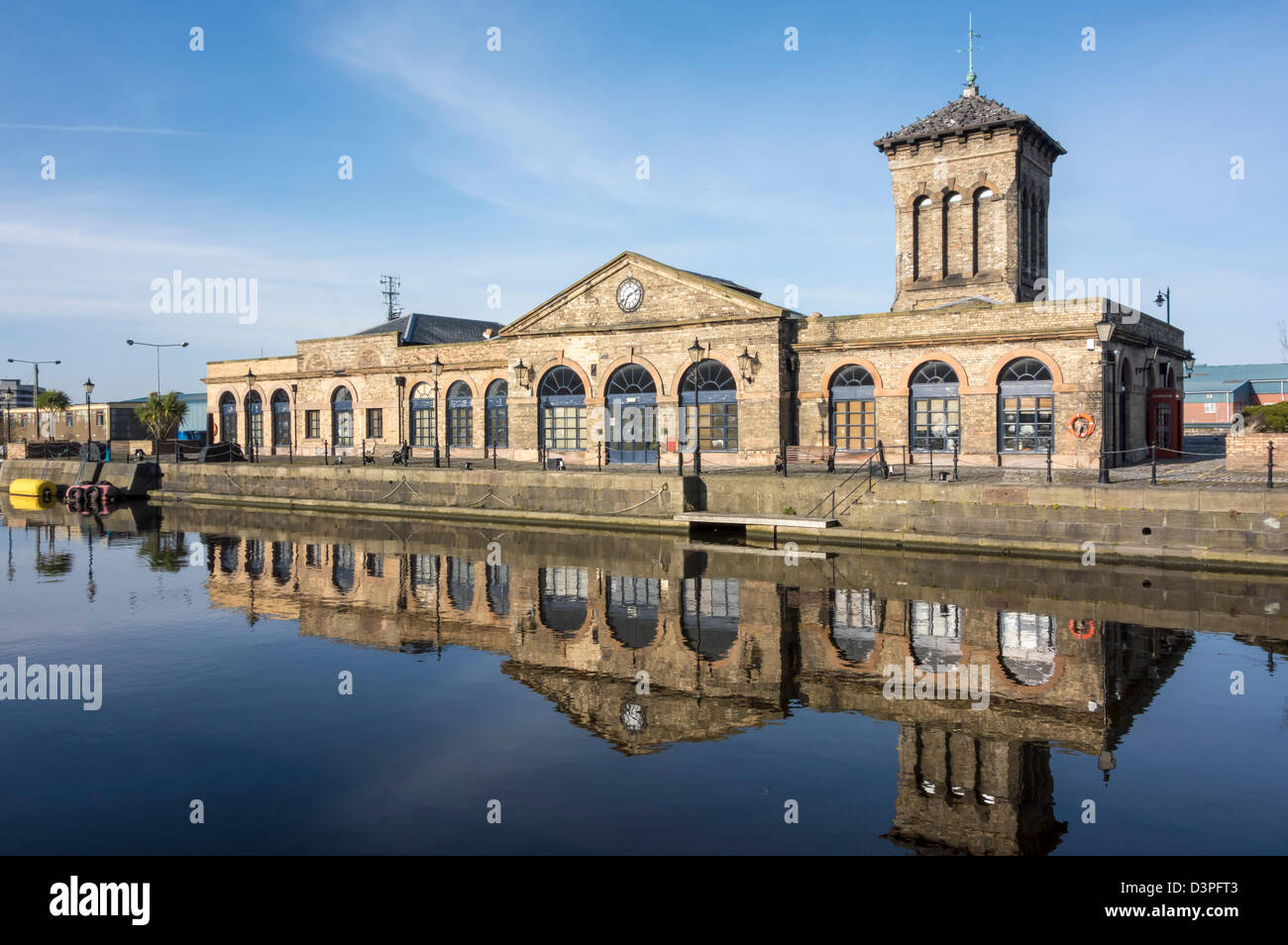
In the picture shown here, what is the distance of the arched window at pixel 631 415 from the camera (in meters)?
32.6

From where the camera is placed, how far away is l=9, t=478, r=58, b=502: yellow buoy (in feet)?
145

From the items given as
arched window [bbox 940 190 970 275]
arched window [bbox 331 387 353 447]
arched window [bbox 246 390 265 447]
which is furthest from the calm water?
arched window [bbox 246 390 265 447]

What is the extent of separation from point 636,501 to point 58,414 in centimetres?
5749

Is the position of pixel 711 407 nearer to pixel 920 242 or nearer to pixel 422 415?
pixel 920 242

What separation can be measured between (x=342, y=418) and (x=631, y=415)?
56.5 ft

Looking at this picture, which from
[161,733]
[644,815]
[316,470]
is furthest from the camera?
[316,470]

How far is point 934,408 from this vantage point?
93.6ft

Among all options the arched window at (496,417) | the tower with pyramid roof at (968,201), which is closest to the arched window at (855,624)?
the tower with pyramid roof at (968,201)

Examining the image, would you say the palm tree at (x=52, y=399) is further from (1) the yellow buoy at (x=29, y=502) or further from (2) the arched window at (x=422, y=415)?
(2) the arched window at (x=422, y=415)

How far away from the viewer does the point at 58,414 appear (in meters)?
66.6

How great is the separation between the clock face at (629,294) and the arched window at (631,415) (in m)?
2.10
